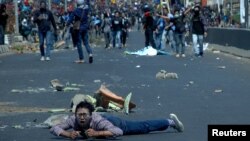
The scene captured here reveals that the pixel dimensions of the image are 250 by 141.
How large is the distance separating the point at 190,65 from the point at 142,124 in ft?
48.0

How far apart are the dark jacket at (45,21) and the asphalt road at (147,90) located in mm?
1095

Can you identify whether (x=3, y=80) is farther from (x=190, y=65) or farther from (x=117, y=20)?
(x=117, y=20)

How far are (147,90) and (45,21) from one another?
→ 10319 millimetres

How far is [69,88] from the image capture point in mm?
17625

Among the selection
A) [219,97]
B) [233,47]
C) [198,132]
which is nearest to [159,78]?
[219,97]

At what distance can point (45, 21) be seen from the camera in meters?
27.1

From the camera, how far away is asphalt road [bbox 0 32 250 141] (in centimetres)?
1224

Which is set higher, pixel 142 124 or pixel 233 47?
pixel 142 124

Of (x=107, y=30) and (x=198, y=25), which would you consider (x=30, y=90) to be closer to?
(x=198, y=25)

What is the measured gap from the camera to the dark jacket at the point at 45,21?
2711cm

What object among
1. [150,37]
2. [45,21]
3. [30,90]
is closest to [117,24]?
[150,37]

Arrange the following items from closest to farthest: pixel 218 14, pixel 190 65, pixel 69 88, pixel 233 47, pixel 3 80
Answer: pixel 69 88 → pixel 3 80 → pixel 190 65 → pixel 233 47 → pixel 218 14

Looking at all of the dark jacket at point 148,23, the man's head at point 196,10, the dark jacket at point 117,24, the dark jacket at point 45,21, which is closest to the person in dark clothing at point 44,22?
the dark jacket at point 45,21

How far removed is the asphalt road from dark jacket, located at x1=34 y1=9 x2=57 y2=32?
3.59 ft
